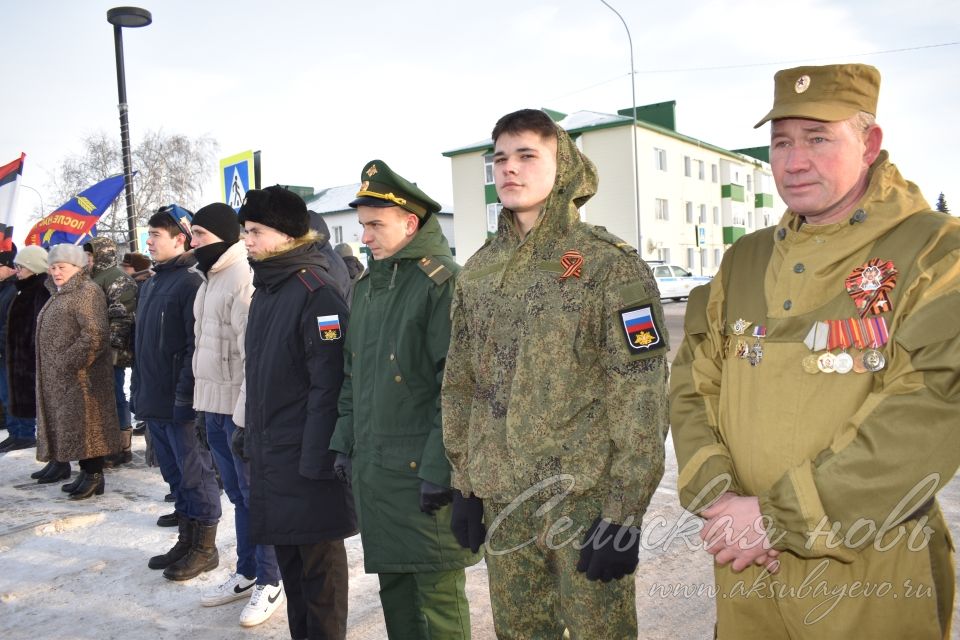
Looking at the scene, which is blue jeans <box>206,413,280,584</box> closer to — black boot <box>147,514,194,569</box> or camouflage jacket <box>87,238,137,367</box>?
black boot <box>147,514,194,569</box>

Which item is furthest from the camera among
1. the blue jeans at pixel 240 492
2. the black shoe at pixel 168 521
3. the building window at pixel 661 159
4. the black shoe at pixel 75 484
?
the building window at pixel 661 159

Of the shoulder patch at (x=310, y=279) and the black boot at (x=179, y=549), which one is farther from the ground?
the shoulder patch at (x=310, y=279)

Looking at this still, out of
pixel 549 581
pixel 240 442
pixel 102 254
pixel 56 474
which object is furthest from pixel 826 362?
pixel 102 254

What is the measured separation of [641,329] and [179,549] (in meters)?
3.75

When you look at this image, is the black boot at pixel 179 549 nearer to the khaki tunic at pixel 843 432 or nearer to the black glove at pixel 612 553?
the black glove at pixel 612 553

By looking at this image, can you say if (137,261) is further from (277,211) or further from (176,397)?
(277,211)

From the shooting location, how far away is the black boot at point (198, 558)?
4336 mm

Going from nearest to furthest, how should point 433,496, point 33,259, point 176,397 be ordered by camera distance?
point 433,496 < point 176,397 < point 33,259

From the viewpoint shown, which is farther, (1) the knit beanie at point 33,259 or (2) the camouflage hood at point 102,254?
(1) the knit beanie at point 33,259

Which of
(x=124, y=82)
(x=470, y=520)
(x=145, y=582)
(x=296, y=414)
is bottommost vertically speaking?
(x=145, y=582)

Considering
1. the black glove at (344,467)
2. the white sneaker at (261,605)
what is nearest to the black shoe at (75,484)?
the white sneaker at (261,605)

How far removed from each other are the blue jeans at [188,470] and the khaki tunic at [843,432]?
11.3 feet

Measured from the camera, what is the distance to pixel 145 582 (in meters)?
4.33

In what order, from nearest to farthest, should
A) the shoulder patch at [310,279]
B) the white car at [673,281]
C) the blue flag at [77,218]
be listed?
the shoulder patch at [310,279], the blue flag at [77,218], the white car at [673,281]
